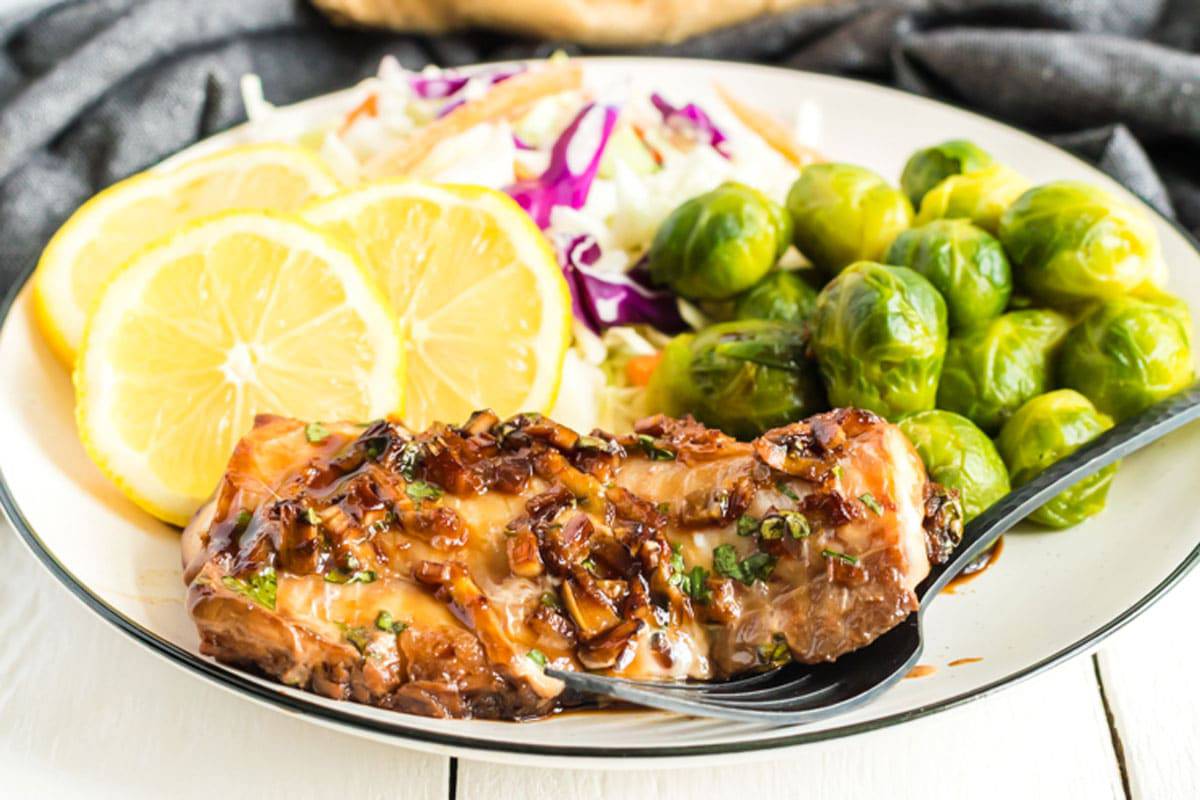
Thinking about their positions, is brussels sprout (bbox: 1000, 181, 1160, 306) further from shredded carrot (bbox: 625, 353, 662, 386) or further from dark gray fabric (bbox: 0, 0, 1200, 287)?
dark gray fabric (bbox: 0, 0, 1200, 287)

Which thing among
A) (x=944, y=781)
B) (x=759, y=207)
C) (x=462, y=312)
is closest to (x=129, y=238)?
(x=462, y=312)

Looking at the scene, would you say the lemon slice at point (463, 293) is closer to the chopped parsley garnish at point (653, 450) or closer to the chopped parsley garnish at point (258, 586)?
the chopped parsley garnish at point (653, 450)

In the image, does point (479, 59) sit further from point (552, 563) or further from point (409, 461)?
point (552, 563)

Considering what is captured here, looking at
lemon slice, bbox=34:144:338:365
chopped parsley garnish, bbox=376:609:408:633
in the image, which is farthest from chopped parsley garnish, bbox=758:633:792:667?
lemon slice, bbox=34:144:338:365

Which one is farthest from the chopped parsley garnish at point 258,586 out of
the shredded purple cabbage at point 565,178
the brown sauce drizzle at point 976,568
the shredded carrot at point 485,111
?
the shredded carrot at point 485,111

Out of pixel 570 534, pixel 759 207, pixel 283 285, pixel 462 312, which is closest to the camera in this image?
pixel 570 534

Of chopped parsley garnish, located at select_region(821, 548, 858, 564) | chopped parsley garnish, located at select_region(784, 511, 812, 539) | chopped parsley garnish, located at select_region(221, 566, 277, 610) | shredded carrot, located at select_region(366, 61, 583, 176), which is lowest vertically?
chopped parsley garnish, located at select_region(221, 566, 277, 610)

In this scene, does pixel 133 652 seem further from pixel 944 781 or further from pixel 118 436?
pixel 944 781
